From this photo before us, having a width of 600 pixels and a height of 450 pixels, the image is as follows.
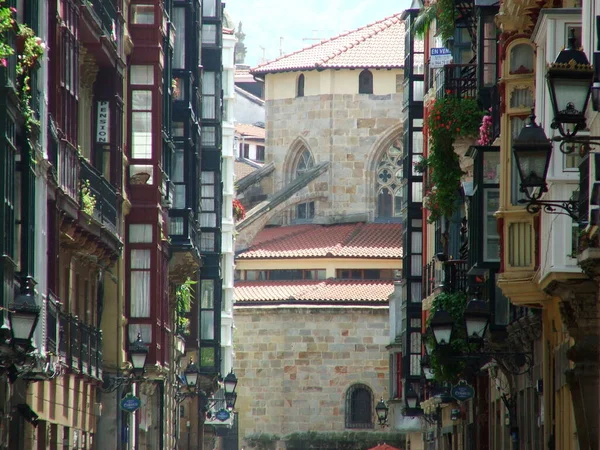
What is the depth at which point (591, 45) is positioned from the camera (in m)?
19.1

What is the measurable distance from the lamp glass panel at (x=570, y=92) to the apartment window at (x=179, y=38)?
32.5 m

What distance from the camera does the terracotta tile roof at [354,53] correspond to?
9238cm

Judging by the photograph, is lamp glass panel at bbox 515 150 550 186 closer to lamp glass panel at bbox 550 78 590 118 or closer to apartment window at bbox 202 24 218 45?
lamp glass panel at bbox 550 78 590 118

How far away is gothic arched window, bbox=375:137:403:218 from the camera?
92.8 meters

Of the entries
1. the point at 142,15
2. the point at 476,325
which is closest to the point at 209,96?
the point at 142,15

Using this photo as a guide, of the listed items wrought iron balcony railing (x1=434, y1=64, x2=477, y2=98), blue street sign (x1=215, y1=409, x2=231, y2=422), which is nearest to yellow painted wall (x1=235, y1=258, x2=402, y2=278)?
blue street sign (x1=215, y1=409, x2=231, y2=422)

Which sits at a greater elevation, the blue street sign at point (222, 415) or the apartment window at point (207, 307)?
the apartment window at point (207, 307)

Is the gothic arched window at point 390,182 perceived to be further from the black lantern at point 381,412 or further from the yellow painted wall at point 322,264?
the black lantern at point 381,412

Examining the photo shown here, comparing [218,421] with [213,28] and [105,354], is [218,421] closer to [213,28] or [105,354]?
[213,28]

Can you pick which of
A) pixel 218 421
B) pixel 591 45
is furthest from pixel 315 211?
pixel 591 45

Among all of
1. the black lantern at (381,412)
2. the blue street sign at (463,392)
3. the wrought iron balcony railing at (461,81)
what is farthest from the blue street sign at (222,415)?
the blue street sign at (463,392)

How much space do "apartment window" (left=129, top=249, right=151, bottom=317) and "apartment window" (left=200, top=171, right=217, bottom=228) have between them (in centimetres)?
1692

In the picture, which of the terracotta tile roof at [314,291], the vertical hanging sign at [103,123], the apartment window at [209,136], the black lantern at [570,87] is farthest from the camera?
the terracotta tile roof at [314,291]

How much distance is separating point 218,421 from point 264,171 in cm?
2956
